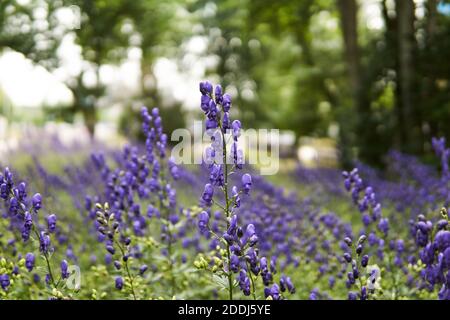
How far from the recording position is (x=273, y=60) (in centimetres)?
2694

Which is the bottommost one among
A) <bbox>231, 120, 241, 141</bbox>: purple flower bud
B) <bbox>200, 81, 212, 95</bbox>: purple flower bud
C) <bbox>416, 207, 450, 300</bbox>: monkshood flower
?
<bbox>416, 207, 450, 300</bbox>: monkshood flower

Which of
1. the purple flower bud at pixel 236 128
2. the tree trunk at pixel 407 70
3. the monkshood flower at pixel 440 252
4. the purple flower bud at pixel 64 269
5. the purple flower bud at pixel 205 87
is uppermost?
the tree trunk at pixel 407 70

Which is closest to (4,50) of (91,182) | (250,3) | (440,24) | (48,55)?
(48,55)

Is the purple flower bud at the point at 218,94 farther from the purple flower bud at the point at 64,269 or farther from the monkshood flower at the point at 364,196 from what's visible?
the monkshood flower at the point at 364,196

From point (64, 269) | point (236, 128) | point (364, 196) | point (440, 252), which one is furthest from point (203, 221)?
point (364, 196)

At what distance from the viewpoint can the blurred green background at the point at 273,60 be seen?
500 inches

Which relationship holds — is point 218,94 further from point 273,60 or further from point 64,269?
point 273,60

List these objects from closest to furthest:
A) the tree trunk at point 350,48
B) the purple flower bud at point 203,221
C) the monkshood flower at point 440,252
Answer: the monkshood flower at point 440,252, the purple flower bud at point 203,221, the tree trunk at point 350,48

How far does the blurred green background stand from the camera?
12711 millimetres

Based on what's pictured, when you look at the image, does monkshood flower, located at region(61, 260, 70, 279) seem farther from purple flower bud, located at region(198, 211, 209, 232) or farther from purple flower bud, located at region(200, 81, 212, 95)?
purple flower bud, located at region(200, 81, 212, 95)

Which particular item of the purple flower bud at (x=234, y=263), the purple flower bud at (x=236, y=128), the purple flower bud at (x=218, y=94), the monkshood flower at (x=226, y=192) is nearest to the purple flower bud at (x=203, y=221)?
the monkshood flower at (x=226, y=192)

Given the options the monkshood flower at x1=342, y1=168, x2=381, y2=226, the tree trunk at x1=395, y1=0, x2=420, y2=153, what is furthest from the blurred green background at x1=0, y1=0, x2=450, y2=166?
the monkshood flower at x1=342, y1=168, x2=381, y2=226

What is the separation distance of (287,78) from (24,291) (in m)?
23.3
